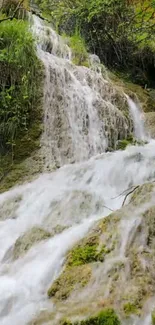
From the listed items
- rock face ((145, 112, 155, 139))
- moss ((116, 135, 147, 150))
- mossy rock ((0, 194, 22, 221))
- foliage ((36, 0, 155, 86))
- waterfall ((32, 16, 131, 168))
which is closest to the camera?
mossy rock ((0, 194, 22, 221))

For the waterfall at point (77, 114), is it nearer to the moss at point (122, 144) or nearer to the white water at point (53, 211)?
the moss at point (122, 144)

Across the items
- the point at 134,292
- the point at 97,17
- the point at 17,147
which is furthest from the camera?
the point at 97,17

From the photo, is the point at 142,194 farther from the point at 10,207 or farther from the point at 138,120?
the point at 138,120

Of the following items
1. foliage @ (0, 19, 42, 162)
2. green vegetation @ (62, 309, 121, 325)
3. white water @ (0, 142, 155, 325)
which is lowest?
white water @ (0, 142, 155, 325)

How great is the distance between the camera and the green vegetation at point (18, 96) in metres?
6.26

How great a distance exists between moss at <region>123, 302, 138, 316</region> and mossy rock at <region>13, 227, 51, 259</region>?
4.50 feet

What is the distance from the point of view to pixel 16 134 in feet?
20.8

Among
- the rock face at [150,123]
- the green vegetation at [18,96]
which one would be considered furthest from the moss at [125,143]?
the green vegetation at [18,96]

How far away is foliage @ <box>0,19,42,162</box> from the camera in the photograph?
629 cm

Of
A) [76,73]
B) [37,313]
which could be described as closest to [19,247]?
[37,313]

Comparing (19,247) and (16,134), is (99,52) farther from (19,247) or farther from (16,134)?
(19,247)

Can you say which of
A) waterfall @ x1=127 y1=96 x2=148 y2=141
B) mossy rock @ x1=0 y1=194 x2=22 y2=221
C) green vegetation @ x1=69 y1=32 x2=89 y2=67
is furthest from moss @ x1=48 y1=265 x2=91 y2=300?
green vegetation @ x1=69 y1=32 x2=89 y2=67

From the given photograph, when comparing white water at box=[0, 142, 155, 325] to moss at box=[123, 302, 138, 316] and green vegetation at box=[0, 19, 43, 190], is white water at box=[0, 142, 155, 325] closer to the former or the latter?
moss at box=[123, 302, 138, 316]

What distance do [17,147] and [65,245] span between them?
3002 millimetres
